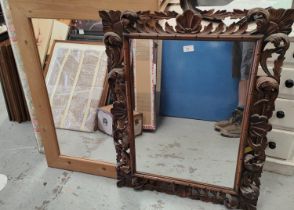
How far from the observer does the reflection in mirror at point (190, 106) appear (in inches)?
51.4

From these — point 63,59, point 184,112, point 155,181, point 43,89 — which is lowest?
point 155,181

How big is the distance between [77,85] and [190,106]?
2.22ft

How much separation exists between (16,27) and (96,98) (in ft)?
2.00

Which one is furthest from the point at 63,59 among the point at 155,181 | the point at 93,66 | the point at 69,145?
the point at 155,181

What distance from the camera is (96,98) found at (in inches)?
68.6

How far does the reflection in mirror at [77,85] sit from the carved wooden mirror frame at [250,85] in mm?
328

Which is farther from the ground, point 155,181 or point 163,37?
point 163,37

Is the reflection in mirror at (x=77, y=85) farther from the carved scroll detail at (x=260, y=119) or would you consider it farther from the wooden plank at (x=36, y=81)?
the carved scroll detail at (x=260, y=119)

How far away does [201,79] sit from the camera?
134 cm

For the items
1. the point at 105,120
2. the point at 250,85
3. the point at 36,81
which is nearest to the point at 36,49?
the point at 36,81

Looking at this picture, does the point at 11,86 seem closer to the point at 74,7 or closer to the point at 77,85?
the point at 77,85

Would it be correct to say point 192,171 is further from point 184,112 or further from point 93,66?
point 93,66

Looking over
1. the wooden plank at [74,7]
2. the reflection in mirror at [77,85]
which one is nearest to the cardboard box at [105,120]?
the reflection in mirror at [77,85]

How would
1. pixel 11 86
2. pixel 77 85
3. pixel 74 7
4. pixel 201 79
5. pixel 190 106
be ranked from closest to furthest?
1. pixel 74 7
2. pixel 201 79
3. pixel 190 106
4. pixel 77 85
5. pixel 11 86
